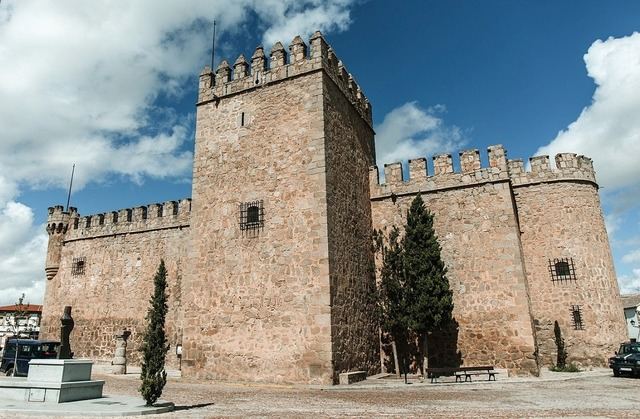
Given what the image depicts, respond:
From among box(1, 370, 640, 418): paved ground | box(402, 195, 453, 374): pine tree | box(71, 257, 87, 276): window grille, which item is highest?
box(71, 257, 87, 276): window grille

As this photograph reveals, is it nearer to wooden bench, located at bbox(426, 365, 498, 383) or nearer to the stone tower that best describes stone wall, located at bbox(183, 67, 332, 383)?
the stone tower

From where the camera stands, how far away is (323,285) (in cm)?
1157

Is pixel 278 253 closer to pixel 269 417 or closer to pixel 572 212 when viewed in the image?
pixel 269 417

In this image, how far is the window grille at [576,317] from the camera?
14109mm

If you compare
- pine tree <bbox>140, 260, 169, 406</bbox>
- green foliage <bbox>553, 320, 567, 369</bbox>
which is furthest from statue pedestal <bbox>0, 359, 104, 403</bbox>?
green foliage <bbox>553, 320, 567, 369</bbox>

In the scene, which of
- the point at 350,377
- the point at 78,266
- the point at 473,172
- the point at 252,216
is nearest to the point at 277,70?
the point at 252,216

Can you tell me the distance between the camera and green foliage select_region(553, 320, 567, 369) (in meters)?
13.9

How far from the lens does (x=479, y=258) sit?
13703 millimetres

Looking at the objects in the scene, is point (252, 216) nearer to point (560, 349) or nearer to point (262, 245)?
point (262, 245)

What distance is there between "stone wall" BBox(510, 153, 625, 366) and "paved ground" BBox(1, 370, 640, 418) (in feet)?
5.51

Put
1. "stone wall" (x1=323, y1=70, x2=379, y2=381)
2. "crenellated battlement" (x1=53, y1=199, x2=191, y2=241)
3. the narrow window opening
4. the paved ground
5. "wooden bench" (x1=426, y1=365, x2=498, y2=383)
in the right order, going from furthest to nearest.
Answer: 1. "crenellated battlement" (x1=53, y1=199, x2=191, y2=241)
2. the narrow window opening
3. "stone wall" (x1=323, y1=70, x2=379, y2=381)
4. "wooden bench" (x1=426, y1=365, x2=498, y2=383)
5. the paved ground

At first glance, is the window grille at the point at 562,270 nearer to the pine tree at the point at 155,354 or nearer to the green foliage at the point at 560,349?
the green foliage at the point at 560,349

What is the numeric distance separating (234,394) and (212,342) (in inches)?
116

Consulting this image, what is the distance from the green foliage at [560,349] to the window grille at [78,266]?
62.3 feet
